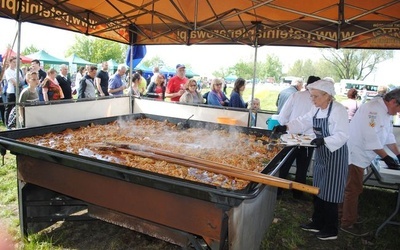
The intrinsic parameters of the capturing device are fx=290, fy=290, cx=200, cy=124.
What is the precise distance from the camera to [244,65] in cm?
7219

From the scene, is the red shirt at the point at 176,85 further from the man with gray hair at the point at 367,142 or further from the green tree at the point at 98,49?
the green tree at the point at 98,49

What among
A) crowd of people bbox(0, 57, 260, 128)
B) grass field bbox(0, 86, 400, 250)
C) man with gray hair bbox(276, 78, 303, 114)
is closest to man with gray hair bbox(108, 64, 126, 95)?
crowd of people bbox(0, 57, 260, 128)

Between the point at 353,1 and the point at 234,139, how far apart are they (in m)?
3.00

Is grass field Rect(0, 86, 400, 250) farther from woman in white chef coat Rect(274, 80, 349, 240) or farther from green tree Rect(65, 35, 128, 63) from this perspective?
green tree Rect(65, 35, 128, 63)

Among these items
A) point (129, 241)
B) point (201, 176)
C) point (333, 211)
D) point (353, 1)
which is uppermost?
point (353, 1)

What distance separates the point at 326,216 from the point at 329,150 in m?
0.92

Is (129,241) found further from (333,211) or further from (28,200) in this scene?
(333,211)

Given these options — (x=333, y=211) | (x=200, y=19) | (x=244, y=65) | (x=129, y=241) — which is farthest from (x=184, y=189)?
(x=244, y=65)

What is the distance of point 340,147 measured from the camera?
3.18 m

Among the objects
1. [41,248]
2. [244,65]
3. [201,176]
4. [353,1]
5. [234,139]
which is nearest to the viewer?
[201,176]

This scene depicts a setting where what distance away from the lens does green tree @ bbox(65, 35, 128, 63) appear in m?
48.6

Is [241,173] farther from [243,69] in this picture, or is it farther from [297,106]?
[243,69]

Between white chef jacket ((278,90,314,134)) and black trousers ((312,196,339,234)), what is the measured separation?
1187mm

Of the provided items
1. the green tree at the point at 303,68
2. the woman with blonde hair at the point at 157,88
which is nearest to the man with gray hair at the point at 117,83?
the woman with blonde hair at the point at 157,88
